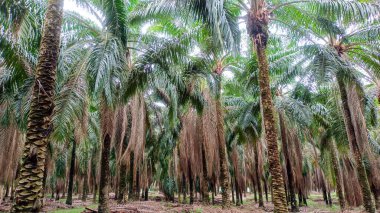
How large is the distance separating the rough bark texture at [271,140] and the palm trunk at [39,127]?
6.05 metres

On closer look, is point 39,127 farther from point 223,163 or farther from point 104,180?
point 223,163

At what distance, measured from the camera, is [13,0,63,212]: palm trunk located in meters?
4.85

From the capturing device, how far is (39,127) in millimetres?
5152

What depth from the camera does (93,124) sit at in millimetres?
19984

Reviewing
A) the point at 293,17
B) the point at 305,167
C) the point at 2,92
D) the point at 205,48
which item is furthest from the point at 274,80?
the point at 305,167

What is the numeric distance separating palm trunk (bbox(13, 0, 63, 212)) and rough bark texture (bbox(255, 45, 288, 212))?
19.8 feet

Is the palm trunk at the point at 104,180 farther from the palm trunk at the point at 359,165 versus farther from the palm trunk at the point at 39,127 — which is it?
the palm trunk at the point at 359,165

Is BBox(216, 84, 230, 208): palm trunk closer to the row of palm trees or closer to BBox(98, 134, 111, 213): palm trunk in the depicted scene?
the row of palm trees

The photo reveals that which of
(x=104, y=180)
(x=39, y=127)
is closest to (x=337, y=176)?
(x=104, y=180)

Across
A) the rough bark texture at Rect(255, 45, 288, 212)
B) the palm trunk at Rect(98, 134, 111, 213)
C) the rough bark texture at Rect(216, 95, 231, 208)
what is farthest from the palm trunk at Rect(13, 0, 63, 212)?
the rough bark texture at Rect(216, 95, 231, 208)

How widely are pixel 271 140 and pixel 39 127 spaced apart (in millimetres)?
6353

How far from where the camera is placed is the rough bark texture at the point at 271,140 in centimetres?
816

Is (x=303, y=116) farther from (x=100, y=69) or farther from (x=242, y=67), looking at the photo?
(x=100, y=69)

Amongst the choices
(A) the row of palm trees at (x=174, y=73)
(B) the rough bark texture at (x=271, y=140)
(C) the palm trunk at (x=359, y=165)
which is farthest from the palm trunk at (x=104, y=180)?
(C) the palm trunk at (x=359, y=165)
